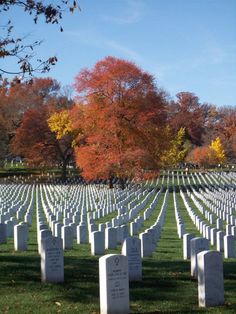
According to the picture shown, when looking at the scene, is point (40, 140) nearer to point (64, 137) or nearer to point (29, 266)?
point (64, 137)

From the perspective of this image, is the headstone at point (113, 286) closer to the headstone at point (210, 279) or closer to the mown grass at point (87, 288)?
the mown grass at point (87, 288)

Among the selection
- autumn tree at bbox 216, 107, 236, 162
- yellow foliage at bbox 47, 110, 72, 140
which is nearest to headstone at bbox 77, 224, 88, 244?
yellow foliage at bbox 47, 110, 72, 140

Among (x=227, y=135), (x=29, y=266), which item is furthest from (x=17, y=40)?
(x=227, y=135)

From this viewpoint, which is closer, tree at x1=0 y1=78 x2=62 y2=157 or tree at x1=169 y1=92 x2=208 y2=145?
tree at x1=0 y1=78 x2=62 y2=157

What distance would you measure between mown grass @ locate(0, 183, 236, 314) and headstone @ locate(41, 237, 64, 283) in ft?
0.64

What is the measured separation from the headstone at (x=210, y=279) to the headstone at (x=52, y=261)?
2.67 meters

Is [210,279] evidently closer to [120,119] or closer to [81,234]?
[81,234]

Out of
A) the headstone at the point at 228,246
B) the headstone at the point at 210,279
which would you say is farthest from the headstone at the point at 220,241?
the headstone at the point at 210,279

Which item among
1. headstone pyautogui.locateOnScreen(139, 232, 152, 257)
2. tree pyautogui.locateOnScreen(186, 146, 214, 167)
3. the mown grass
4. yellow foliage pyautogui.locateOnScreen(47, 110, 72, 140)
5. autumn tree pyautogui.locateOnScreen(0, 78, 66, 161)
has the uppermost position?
autumn tree pyautogui.locateOnScreen(0, 78, 66, 161)

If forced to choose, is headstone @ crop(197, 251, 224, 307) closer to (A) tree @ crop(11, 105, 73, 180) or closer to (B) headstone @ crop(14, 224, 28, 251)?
(B) headstone @ crop(14, 224, 28, 251)

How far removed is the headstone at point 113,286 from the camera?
748cm

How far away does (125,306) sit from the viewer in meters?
7.58

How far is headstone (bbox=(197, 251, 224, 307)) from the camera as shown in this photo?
8.00 meters

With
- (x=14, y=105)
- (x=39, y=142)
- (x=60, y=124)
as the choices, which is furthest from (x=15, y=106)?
(x=60, y=124)
